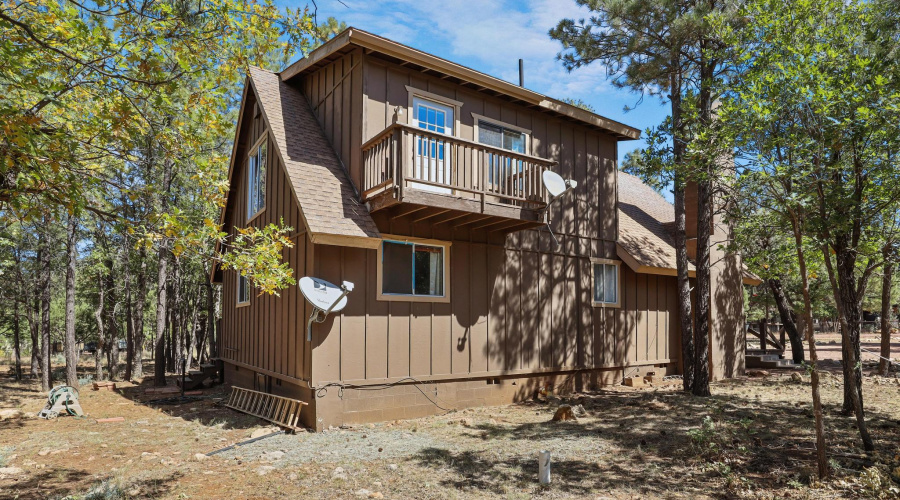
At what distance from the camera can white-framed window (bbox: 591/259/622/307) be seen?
44.1 feet

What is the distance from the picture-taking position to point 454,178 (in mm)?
9883

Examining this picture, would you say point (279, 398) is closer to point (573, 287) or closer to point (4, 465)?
point (4, 465)

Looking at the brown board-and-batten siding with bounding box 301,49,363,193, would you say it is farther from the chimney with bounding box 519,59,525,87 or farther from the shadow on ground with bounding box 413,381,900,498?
the chimney with bounding box 519,59,525,87

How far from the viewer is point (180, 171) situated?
18.8 metres

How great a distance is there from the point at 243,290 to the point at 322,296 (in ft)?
20.2

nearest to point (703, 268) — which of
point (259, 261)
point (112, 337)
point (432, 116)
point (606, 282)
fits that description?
point (606, 282)

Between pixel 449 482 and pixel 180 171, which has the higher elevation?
pixel 180 171

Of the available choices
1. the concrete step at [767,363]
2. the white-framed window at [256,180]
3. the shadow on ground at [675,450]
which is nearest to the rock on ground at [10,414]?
the white-framed window at [256,180]

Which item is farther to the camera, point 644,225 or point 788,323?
point 788,323

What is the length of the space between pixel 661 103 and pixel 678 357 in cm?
678

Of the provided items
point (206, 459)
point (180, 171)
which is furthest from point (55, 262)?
point (206, 459)

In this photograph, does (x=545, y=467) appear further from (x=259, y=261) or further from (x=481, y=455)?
(x=259, y=261)

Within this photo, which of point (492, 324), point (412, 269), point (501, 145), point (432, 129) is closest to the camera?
point (412, 269)

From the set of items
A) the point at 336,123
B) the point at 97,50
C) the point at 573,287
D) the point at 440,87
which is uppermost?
the point at 440,87
